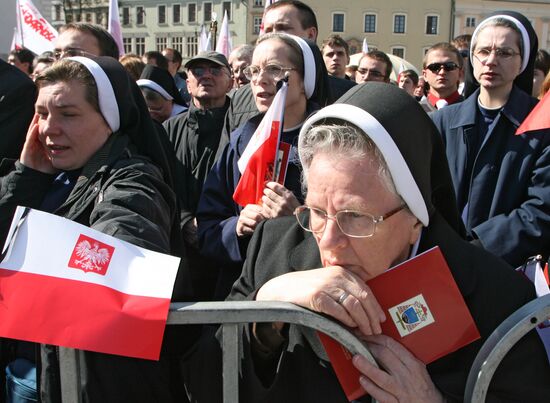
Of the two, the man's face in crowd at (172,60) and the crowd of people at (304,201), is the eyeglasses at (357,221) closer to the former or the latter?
the crowd of people at (304,201)

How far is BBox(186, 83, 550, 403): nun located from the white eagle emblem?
1.53 ft

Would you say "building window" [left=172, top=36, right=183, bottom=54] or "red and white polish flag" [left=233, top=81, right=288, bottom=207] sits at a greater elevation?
"red and white polish flag" [left=233, top=81, right=288, bottom=207]

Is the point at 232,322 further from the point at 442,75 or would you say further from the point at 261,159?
the point at 442,75

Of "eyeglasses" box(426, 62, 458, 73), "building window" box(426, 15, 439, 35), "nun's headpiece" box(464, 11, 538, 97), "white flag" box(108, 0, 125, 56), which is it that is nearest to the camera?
"nun's headpiece" box(464, 11, 538, 97)

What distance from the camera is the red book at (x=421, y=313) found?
1722mm

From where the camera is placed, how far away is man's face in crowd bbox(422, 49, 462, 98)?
6.28 metres

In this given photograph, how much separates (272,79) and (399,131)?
1.85m

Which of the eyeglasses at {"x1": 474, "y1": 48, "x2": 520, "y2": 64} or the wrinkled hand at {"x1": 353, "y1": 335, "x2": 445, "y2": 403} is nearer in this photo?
the wrinkled hand at {"x1": 353, "y1": 335, "x2": 445, "y2": 403}

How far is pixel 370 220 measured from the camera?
184cm

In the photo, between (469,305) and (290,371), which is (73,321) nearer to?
(290,371)

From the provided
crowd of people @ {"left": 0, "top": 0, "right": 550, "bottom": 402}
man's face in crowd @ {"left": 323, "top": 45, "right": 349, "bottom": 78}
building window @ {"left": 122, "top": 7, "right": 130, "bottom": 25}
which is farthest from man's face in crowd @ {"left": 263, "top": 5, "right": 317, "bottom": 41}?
building window @ {"left": 122, "top": 7, "right": 130, "bottom": 25}

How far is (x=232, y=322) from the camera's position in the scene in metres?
1.72

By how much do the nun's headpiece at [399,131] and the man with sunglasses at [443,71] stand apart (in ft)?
15.1

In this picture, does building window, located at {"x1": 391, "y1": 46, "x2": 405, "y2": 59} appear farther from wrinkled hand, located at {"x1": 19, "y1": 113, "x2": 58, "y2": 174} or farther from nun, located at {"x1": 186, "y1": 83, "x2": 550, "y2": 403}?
nun, located at {"x1": 186, "y1": 83, "x2": 550, "y2": 403}
